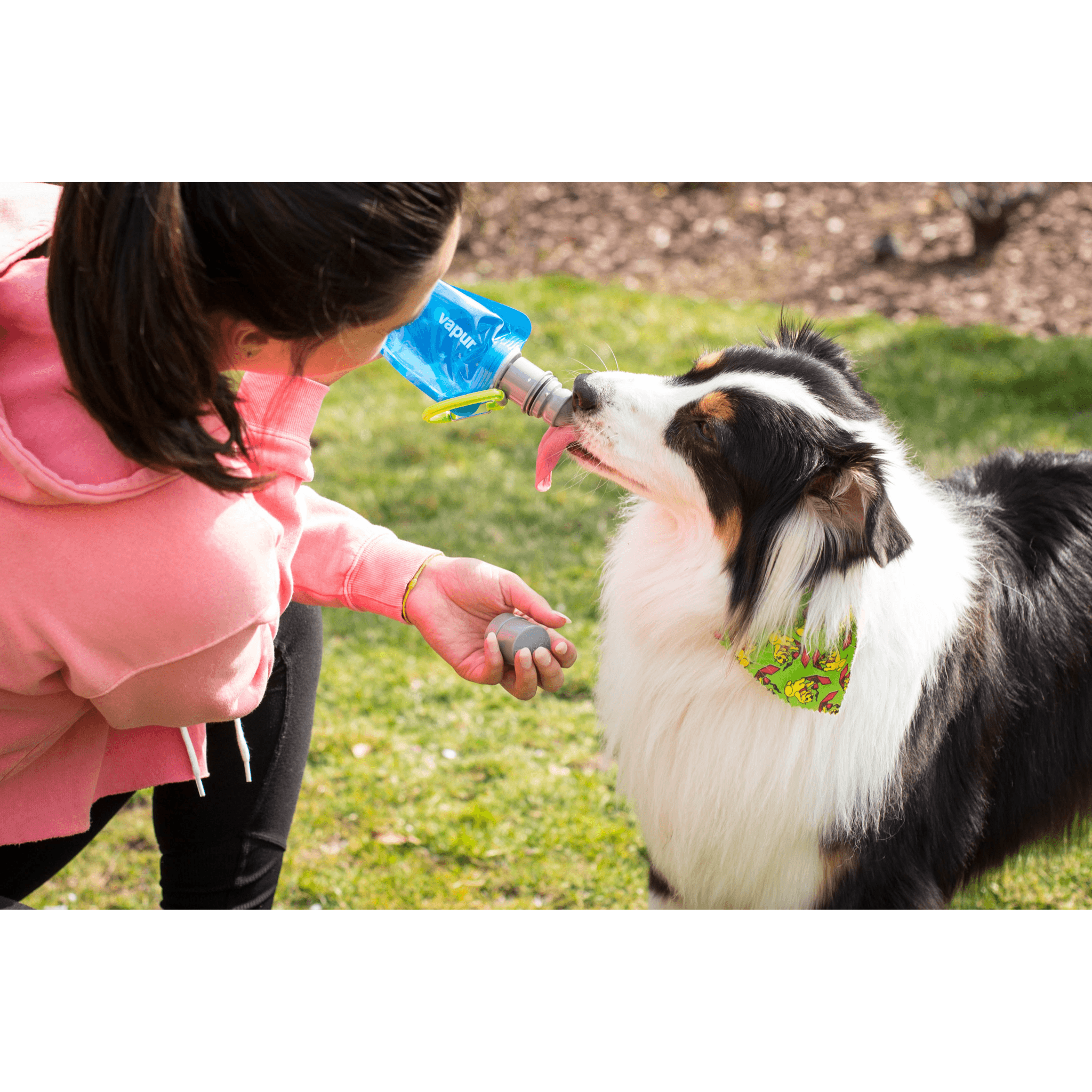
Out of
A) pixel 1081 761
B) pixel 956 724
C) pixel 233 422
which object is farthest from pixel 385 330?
pixel 1081 761

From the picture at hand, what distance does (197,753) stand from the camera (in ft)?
6.36

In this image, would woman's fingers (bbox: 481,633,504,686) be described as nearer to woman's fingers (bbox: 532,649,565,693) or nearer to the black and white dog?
woman's fingers (bbox: 532,649,565,693)

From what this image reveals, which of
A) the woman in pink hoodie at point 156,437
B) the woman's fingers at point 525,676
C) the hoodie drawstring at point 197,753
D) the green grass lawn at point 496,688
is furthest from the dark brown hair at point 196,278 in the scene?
the green grass lawn at point 496,688

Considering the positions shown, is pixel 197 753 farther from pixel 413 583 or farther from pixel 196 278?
pixel 196 278

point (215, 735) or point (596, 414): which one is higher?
point (596, 414)

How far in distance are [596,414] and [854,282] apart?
5.53 metres

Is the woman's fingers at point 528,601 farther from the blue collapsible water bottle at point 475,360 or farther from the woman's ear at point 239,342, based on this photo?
the woman's ear at point 239,342

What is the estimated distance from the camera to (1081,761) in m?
2.72

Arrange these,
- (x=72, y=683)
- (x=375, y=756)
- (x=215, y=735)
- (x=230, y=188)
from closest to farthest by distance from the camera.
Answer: (x=230, y=188) < (x=72, y=683) < (x=215, y=735) < (x=375, y=756)

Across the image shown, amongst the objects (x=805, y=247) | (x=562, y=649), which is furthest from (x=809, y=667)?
(x=805, y=247)

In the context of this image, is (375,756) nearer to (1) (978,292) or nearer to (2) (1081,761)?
(2) (1081,761)

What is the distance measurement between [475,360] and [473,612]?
550 mm

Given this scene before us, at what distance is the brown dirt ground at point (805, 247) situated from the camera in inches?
277

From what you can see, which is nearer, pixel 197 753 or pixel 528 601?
pixel 197 753
